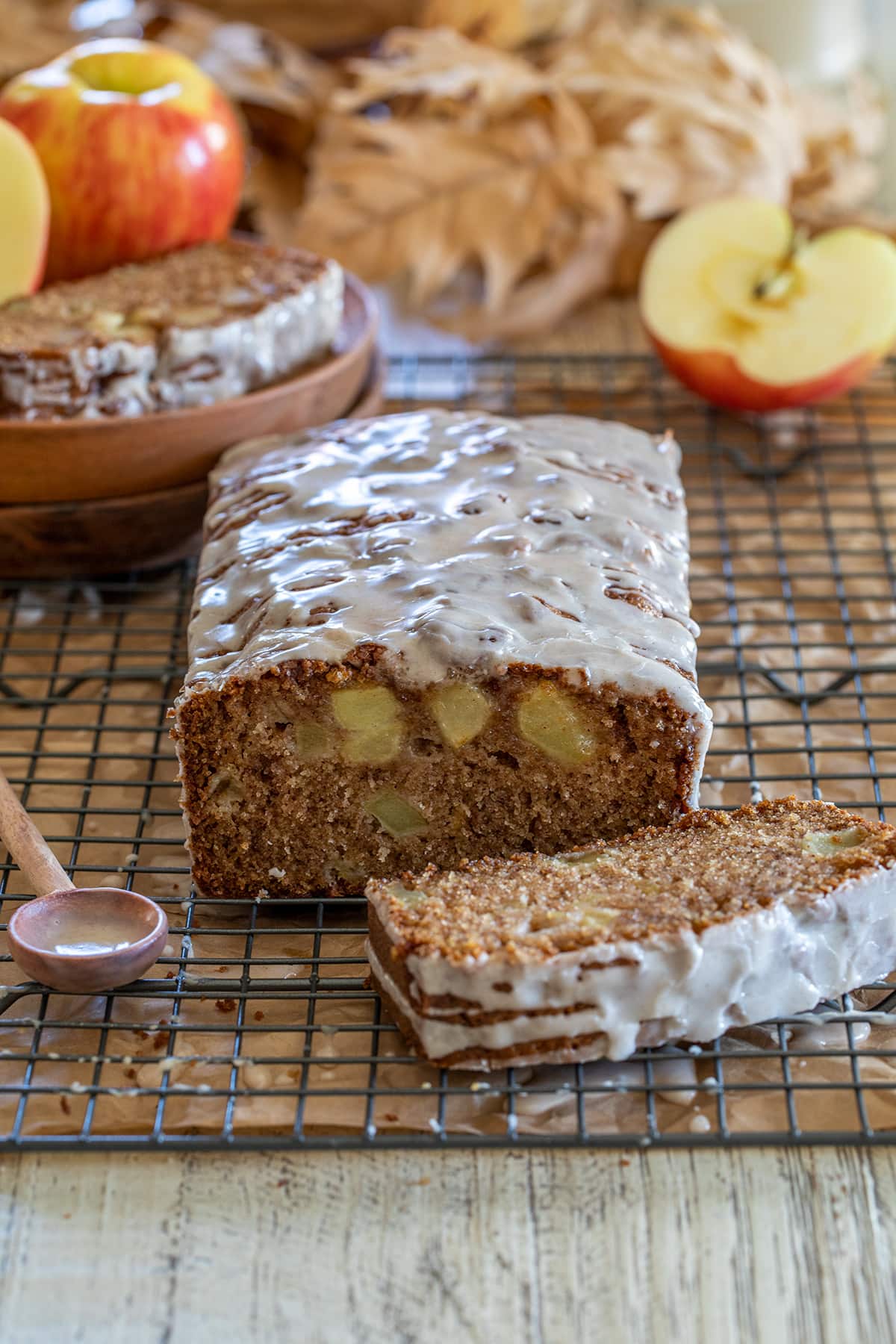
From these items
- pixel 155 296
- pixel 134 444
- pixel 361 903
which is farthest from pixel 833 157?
pixel 361 903

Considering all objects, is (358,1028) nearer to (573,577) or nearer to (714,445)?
(573,577)

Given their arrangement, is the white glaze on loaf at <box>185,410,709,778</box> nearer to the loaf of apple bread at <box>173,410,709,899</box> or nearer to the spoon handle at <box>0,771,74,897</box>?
the loaf of apple bread at <box>173,410,709,899</box>

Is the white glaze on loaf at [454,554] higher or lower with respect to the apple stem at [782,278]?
higher

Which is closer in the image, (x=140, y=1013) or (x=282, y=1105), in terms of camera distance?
(x=282, y=1105)

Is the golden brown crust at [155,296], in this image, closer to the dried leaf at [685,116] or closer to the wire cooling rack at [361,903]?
the wire cooling rack at [361,903]

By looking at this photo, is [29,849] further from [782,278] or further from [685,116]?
[685,116]

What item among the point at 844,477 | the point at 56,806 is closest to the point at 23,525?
the point at 56,806

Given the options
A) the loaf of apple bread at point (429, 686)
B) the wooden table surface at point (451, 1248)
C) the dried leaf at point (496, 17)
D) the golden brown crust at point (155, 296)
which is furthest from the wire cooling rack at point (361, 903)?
the dried leaf at point (496, 17)
